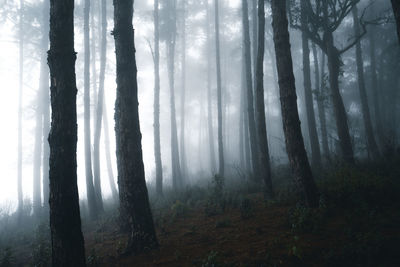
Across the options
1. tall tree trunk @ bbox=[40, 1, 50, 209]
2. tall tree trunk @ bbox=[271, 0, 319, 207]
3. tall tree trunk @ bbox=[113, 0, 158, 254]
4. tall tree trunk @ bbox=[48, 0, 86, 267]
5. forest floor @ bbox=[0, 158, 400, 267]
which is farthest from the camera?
tall tree trunk @ bbox=[40, 1, 50, 209]

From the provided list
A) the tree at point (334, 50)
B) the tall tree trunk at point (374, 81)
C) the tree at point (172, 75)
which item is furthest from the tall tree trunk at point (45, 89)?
the tall tree trunk at point (374, 81)

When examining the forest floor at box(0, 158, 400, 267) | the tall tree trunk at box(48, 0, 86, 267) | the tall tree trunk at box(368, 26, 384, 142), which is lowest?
the forest floor at box(0, 158, 400, 267)

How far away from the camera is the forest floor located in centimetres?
353

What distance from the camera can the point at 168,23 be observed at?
18.5 meters

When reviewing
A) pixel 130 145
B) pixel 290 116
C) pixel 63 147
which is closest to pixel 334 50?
pixel 290 116

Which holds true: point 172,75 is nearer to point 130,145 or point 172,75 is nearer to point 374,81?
point 130,145

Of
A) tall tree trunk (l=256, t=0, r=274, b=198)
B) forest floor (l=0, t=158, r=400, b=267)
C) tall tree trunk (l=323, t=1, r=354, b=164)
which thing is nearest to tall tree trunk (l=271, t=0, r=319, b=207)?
forest floor (l=0, t=158, r=400, b=267)

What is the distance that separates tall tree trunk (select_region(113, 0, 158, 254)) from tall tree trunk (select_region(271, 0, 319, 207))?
3392mm

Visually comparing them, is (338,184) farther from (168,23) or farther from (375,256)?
(168,23)

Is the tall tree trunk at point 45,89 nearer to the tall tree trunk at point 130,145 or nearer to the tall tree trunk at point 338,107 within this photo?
the tall tree trunk at point 130,145

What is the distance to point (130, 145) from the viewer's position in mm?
5363

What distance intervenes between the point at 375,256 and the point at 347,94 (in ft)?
90.7

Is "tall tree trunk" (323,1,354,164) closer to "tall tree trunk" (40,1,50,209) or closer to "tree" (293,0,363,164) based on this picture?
"tree" (293,0,363,164)

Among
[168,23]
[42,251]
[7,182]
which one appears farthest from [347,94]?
[7,182]
